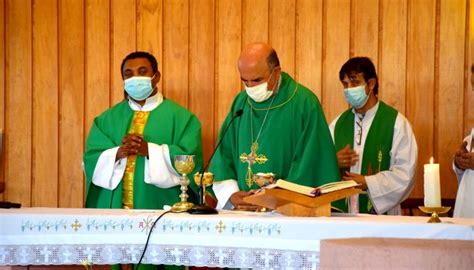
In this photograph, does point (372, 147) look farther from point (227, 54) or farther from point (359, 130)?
point (227, 54)

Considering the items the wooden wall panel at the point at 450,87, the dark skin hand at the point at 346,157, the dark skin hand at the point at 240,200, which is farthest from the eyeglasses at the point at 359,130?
the dark skin hand at the point at 240,200

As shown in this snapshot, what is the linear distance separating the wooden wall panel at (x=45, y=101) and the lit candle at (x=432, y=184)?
3.95m

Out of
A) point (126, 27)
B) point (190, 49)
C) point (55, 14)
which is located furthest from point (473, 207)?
point (55, 14)

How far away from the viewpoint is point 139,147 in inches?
199

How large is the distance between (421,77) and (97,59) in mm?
2682

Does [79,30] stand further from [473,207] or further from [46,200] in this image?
[473,207]

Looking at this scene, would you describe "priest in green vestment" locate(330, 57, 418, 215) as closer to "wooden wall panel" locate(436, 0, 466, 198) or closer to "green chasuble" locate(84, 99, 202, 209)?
"wooden wall panel" locate(436, 0, 466, 198)

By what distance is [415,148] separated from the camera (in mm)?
5125

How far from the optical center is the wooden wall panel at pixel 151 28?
6258 mm

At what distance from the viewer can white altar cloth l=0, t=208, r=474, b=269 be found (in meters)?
3.36

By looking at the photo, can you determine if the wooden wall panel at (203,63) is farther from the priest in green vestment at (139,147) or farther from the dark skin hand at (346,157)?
the dark skin hand at (346,157)

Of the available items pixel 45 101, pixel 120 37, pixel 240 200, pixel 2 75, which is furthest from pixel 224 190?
pixel 2 75

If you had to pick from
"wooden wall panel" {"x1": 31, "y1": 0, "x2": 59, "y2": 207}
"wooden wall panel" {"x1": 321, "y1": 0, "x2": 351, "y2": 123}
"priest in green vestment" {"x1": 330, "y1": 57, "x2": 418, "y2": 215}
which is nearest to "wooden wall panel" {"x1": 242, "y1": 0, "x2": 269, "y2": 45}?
"wooden wall panel" {"x1": 321, "y1": 0, "x2": 351, "y2": 123}

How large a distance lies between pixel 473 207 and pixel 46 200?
3.54m
